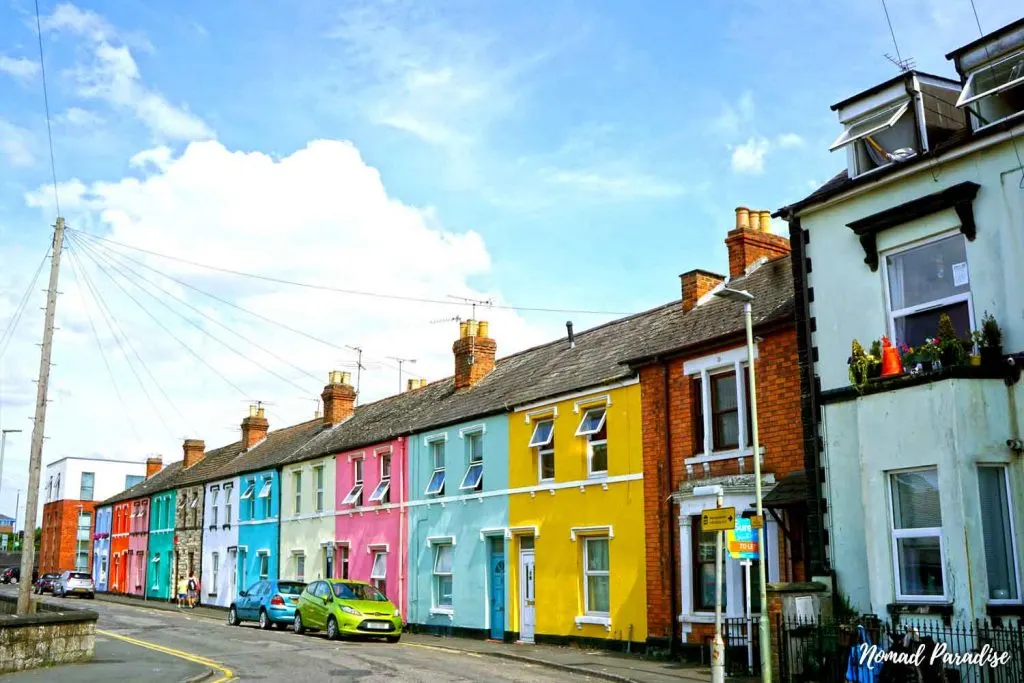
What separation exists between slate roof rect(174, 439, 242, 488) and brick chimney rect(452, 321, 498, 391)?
2036 centimetres

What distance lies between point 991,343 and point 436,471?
1854 centimetres

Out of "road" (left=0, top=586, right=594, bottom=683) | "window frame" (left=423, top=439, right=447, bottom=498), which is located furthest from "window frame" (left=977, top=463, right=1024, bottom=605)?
"window frame" (left=423, top=439, right=447, bottom=498)

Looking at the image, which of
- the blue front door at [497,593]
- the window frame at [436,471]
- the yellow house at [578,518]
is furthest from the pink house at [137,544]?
the yellow house at [578,518]

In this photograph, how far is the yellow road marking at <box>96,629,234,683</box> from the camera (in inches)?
659

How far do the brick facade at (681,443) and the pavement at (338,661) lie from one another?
5.24ft

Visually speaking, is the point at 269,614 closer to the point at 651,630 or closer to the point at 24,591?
the point at 24,591

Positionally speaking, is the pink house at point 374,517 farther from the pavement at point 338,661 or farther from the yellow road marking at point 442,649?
the yellow road marking at point 442,649

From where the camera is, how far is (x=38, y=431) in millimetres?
21188

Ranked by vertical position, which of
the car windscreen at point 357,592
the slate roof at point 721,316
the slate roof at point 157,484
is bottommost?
the car windscreen at point 357,592

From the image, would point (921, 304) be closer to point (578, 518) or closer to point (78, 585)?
point (578, 518)

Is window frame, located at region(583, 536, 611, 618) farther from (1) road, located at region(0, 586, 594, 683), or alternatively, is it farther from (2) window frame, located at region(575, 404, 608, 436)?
(1) road, located at region(0, 586, 594, 683)

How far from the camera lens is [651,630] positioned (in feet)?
65.7

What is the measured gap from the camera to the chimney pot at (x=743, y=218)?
885 inches

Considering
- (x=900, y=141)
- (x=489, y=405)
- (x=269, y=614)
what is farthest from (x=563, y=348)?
(x=900, y=141)
